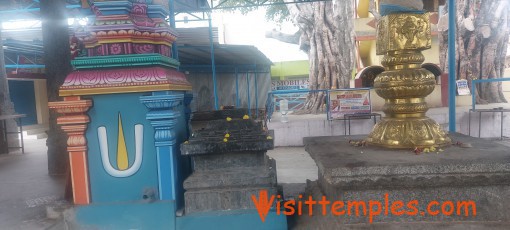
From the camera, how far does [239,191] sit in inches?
97.0

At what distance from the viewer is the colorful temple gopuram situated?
2.47 metres

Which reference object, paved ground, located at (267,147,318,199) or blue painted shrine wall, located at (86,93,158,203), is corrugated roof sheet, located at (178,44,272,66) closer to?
paved ground, located at (267,147,318,199)

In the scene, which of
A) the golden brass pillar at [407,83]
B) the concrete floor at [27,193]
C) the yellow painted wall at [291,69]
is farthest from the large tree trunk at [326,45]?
the yellow painted wall at [291,69]

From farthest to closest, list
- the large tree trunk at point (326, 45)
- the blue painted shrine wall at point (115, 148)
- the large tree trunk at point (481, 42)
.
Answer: the large tree trunk at point (326, 45), the large tree trunk at point (481, 42), the blue painted shrine wall at point (115, 148)

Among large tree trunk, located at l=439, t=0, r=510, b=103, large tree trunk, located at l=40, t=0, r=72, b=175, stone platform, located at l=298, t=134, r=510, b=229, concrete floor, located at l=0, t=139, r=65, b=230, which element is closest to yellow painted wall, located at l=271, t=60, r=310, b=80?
large tree trunk, located at l=439, t=0, r=510, b=103

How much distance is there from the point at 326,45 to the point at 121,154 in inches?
375

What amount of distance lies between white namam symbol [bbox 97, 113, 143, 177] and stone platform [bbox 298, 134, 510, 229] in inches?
54.4

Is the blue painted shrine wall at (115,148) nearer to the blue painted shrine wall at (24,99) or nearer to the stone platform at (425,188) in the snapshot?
the stone platform at (425,188)

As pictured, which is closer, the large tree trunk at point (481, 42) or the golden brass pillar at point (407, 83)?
the golden brass pillar at point (407, 83)

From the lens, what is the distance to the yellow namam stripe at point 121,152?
2.56 meters

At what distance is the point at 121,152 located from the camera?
8.44 ft

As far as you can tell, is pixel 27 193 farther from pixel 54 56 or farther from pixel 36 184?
pixel 54 56

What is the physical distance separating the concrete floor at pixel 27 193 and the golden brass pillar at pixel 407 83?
285 cm

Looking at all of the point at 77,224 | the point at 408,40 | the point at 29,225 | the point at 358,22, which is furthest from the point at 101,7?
the point at 358,22
